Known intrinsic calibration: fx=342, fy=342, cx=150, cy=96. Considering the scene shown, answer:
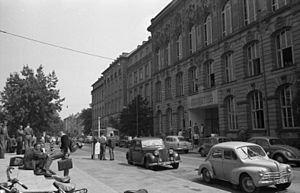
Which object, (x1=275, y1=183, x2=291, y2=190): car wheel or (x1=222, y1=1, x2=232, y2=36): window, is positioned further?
(x1=222, y1=1, x2=232, y2=36): window

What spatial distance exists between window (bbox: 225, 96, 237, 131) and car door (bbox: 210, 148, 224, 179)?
73.8 ft

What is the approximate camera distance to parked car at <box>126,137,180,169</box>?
56.8ft

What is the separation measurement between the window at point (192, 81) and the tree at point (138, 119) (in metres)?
13.3

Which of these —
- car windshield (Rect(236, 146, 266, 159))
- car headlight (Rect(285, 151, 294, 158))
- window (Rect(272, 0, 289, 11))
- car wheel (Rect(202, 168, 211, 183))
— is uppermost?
window (Rect(272, 0, 289, 11))

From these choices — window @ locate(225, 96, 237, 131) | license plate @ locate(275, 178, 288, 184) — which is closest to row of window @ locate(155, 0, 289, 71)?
window @ locate(225, 96, 237, 131)

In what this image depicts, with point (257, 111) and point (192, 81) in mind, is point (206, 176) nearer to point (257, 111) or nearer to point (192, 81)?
point (257, 111)

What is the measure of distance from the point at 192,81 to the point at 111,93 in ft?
150

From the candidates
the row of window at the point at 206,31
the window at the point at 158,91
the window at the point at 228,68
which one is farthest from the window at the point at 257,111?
the window at the point at 158,91

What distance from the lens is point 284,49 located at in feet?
94.0

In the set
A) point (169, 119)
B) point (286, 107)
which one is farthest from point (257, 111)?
point (169, 119)

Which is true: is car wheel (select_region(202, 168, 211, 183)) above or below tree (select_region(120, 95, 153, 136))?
below

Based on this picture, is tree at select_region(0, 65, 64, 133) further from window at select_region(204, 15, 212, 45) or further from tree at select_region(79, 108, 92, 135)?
tree at select_region(79, 108, 92, 135)

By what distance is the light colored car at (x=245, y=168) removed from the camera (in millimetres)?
10578

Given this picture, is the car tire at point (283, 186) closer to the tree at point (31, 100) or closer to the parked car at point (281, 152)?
the parked car at point (281, 152)
